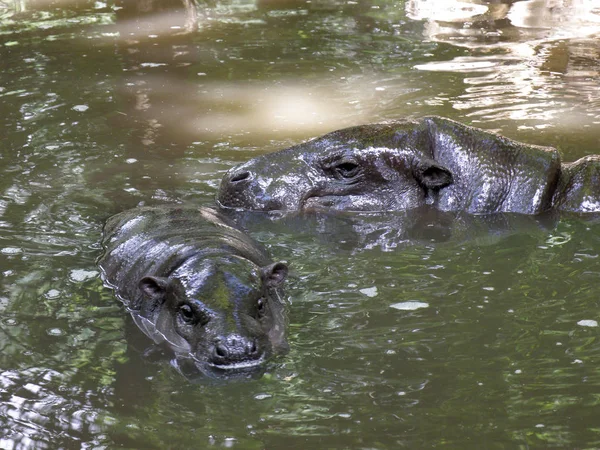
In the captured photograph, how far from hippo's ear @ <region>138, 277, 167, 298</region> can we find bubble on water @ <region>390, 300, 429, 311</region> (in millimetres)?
1726

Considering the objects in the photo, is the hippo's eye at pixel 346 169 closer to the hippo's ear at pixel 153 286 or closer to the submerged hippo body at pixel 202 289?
the submerged hippo body at pixel 202 289

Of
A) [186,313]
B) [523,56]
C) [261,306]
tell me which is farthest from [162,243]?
[523,56]

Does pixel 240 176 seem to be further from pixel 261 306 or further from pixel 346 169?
pixel 261 306

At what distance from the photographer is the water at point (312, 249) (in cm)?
595

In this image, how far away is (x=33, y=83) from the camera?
14.9 m

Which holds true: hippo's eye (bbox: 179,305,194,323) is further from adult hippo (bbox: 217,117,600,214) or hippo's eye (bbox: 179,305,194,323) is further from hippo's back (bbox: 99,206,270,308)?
adult hippo (bbox: 217,117,600,214)

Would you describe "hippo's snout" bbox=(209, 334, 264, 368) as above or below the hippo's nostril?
above

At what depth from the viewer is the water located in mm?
5949

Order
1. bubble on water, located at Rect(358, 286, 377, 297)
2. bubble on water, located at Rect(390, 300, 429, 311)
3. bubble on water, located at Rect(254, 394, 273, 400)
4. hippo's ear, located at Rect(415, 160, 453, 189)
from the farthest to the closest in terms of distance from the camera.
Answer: hippo's ear, located at Rect(415, 160, 453, 189) → bubble on water, located at Rect(358, 286, 377, 297) → bubble on water, located at Rect(390, 300, 429, 311) → bubble on water, located at Rect(254, 394, 273, 400)

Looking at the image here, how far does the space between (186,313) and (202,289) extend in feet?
0.64

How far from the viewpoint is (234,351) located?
643cm

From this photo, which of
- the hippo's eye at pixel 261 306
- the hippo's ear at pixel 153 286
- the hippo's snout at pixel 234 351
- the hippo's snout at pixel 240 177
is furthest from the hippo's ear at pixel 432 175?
the hippo's snout at pixel 234 351

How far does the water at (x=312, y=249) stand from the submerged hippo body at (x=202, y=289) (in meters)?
0.18

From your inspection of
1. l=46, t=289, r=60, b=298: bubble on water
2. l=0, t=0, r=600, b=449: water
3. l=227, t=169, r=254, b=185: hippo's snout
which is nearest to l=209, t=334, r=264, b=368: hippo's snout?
l=0, t=0, r=600, b=449: water
